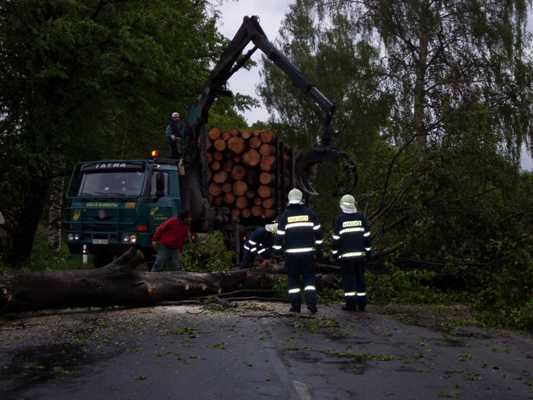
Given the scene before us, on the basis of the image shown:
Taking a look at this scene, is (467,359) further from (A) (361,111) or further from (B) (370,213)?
(A) (361,111)

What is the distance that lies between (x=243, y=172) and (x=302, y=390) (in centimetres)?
1315

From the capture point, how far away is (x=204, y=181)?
18.6 metres

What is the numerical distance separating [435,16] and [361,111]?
454 cm

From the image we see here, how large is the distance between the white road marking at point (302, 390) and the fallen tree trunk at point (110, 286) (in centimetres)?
492

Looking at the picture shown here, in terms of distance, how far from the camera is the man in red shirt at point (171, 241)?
1551cm

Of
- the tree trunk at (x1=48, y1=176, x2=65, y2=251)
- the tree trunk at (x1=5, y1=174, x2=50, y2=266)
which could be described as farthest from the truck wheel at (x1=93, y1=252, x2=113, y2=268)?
the tree trunk at (x1=48, y1=176, x2=65, y2=251)

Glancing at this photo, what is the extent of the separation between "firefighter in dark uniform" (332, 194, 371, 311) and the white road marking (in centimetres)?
609

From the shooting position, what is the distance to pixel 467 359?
860 centimetres

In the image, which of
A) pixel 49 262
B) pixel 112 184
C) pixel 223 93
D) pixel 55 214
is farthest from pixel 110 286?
pixel 55 214

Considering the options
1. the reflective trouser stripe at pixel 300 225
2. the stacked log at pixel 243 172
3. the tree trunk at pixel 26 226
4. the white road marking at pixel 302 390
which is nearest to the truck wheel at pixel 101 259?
the stacked log at pixel 243 172

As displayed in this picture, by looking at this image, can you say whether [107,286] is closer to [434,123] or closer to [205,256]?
[205,256]

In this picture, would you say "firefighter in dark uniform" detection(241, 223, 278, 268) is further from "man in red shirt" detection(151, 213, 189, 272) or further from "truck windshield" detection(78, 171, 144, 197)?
"truck windshield" detection(78, 171, 144, 197)

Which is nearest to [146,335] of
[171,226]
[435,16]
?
[171,226]

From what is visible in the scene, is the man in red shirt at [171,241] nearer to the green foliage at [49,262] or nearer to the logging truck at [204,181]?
the logging truck at [204,181]
